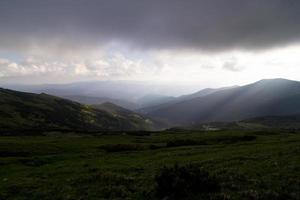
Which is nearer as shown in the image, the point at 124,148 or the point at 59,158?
the point at 59,158

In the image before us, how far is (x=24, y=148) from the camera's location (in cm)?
7131

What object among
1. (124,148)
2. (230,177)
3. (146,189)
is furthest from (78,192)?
(124,148)

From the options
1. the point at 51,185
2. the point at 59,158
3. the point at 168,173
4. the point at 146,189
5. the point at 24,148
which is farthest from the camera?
the point at 24,148

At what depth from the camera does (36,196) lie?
22.9m

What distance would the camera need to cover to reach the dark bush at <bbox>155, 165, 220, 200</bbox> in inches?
708

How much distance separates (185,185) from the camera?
18.4 meters

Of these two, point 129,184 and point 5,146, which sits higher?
point 129,184

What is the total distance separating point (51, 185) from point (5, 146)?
51.6 metres

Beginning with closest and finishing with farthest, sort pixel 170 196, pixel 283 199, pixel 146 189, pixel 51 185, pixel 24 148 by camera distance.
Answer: pixel 283 199, pixel 170 196, pixel 146 189, pixel 51 185, pixel 24 148

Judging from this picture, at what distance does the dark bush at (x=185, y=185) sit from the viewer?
17984mm

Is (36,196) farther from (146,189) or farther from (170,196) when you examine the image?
(170,196)

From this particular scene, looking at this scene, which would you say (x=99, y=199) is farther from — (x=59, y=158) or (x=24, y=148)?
(x=24, y=148)

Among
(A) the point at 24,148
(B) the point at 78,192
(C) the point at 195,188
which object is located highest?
(C) the point at 195,188

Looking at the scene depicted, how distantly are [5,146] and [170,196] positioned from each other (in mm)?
63877
